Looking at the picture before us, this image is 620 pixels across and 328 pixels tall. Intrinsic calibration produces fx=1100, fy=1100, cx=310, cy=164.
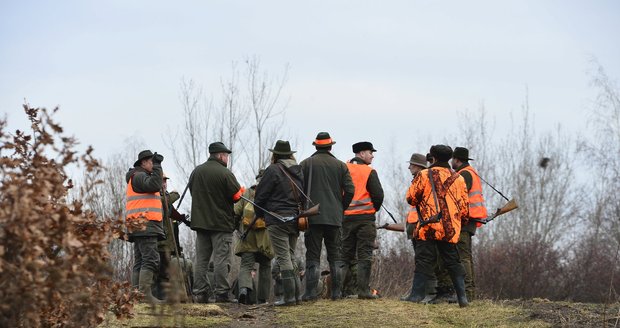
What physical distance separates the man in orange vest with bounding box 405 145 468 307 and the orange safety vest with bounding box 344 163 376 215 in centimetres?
157

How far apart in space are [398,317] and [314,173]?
2928 millimetres

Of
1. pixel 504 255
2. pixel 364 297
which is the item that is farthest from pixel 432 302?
pixel 504 255

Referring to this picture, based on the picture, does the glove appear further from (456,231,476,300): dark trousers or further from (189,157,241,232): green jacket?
(456,231,476,300): dark trousers

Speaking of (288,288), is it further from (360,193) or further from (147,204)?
(147,204)

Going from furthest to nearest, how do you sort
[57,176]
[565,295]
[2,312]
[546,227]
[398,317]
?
[546,227]
[565,295]
[398,317]
[57,176]
[2,312]

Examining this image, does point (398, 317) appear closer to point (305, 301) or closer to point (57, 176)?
point (305, 301)

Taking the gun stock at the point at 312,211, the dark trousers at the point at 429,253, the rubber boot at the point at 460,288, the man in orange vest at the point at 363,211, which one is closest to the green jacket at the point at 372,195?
the man in orange vest at the point at 363,211

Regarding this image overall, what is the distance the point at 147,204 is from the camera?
46.6ft

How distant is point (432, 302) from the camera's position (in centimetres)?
1414

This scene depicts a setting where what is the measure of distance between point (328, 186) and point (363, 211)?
86 centimetres

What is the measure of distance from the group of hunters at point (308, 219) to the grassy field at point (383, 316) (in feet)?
1.69

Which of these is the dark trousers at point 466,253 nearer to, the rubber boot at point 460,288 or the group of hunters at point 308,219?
the group of hunters at point 308,219

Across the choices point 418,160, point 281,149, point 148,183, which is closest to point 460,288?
point 418,160

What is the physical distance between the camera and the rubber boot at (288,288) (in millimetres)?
13227
